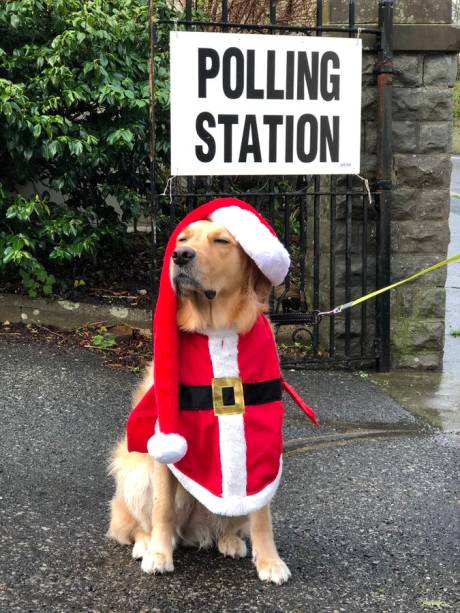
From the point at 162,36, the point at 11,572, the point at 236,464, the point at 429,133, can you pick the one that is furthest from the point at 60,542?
the point at 162,36

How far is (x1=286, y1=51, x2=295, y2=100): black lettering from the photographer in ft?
18.5

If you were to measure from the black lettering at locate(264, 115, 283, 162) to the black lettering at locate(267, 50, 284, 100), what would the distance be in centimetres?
13

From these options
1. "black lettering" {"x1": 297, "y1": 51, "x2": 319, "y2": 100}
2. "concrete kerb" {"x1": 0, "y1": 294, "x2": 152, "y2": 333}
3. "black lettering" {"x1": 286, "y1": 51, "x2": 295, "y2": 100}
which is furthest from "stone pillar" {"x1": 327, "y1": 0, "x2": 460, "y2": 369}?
"concrete kerb" {"x1": 0, "y1": 294, "x2": 152, "y2": 333}

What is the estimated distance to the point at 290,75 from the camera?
223 inches

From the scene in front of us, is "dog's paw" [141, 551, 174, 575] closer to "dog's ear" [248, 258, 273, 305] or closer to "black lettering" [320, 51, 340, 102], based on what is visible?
"dog's ear" [248, 258, 273, 305]

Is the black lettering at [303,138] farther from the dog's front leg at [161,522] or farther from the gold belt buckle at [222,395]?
the dog's front leg at [161,522]

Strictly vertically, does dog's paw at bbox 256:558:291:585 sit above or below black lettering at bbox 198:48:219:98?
below

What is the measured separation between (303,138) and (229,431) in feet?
10.1

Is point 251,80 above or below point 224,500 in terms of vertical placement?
above

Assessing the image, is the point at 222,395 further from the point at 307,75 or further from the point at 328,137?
the point at 307,75

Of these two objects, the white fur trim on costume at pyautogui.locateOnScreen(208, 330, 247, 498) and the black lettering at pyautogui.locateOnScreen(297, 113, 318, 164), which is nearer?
the white fur trim on costume at pyautogui.locateOnScreen(208, 330, 247, 498)

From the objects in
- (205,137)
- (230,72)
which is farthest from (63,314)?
(230,72)

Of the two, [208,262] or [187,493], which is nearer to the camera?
[208,262]

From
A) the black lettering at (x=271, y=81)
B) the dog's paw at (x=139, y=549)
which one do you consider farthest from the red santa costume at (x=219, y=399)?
the black lettering at (x=271, y=81)
